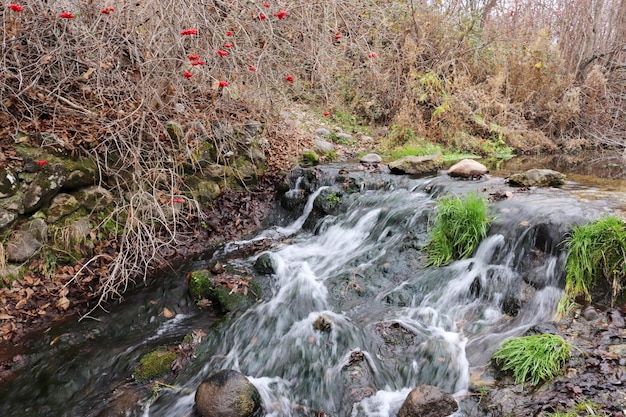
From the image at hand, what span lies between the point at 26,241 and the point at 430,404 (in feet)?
13.7

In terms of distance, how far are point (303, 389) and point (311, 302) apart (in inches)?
47.0

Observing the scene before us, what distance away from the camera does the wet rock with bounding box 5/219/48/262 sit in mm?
4023

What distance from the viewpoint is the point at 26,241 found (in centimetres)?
410

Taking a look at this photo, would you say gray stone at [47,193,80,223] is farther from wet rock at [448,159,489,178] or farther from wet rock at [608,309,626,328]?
wet rock at [448,159,489,178]

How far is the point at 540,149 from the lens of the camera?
35.0 feet

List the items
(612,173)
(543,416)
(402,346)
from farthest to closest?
(612,173), (402,346), (543,416)

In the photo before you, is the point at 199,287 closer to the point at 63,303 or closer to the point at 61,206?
the point at 63,303

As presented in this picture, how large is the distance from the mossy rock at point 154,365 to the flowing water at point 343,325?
103mm

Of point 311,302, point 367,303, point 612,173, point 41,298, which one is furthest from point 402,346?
point 612,173

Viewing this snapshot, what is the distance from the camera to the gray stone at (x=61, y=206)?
4.34 meters

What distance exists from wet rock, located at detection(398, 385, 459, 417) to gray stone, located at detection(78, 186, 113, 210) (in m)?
3.94

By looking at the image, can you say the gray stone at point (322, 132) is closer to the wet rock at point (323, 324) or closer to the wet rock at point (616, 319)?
the wet rock at point (323, 324)

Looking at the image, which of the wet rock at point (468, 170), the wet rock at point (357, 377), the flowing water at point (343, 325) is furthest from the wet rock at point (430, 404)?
the wet rock at point (468, 170)

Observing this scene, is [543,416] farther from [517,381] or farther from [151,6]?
[151,6]
